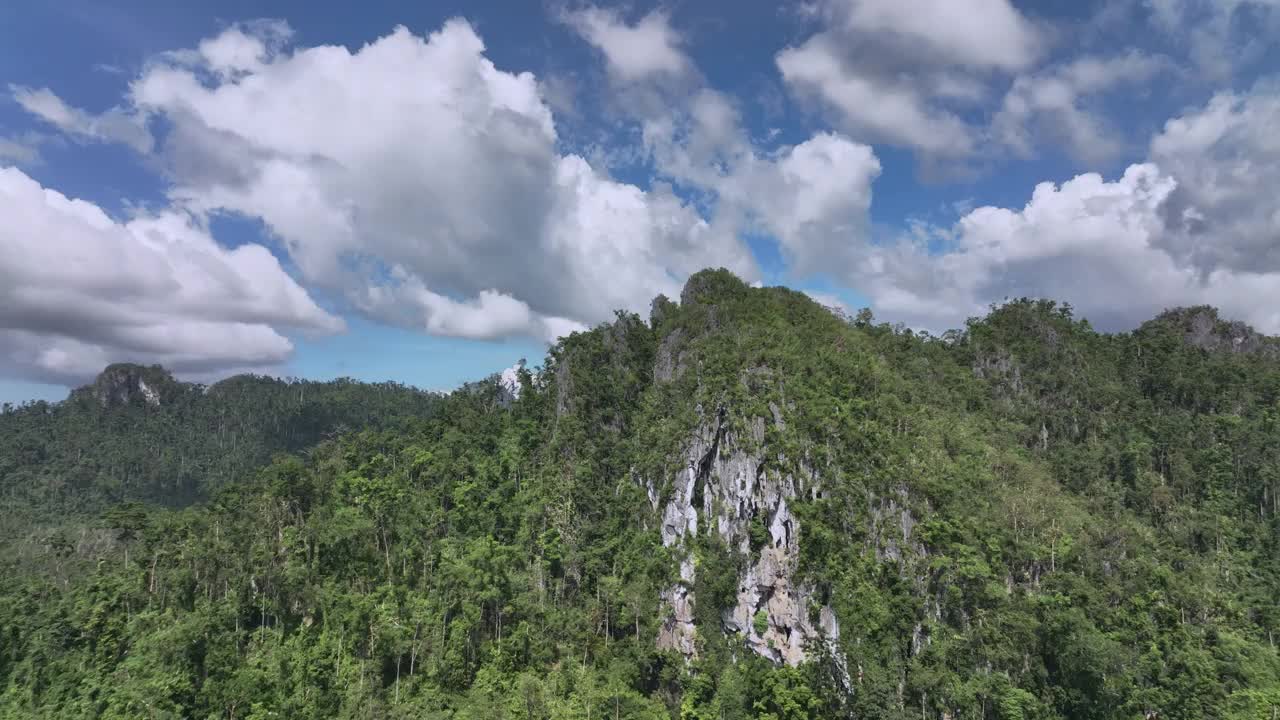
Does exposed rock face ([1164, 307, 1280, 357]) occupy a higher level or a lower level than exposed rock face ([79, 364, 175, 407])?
higher

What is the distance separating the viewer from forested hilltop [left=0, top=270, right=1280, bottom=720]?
2035 inches

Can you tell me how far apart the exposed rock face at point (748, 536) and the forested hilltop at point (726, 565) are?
299mm

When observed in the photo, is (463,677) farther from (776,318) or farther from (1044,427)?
(1044,427)

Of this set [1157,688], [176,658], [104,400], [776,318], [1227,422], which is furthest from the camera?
[104,400]

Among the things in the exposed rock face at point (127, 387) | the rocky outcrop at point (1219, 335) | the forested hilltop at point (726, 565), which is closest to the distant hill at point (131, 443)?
the exposed rock face at point (127, 387)

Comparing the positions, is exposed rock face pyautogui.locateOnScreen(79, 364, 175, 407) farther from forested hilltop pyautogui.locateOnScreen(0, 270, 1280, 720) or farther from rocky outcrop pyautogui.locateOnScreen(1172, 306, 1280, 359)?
rocky outcrop pyautogui.locateOnScreen(1172, 306, 1280, 359)

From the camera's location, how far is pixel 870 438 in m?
60.6

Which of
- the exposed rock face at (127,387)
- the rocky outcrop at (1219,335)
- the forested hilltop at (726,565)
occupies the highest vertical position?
the rocky outcrop at (1219,335)

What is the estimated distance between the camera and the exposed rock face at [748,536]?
54500mm

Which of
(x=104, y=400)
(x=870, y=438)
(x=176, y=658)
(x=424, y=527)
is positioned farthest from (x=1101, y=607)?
(x=104, y=400)

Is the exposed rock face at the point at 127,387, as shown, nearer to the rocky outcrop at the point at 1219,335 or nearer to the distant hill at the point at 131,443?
the distant hill at the point at 131,443

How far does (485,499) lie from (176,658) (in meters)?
31.9

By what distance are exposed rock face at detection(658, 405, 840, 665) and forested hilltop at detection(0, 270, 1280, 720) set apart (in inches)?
11.8

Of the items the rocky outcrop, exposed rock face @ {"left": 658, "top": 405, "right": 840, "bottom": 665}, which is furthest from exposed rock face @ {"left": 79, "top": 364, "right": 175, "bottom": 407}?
the rocky outcrop
